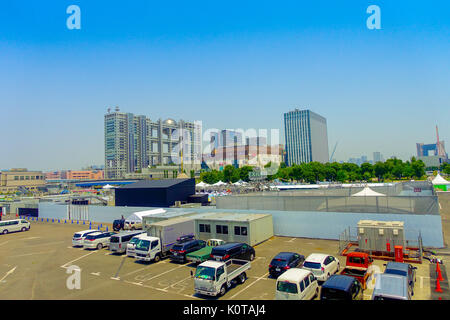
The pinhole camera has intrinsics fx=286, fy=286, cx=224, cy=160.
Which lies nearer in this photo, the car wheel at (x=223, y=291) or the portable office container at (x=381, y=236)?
the car wheel at (x=223, y=291)

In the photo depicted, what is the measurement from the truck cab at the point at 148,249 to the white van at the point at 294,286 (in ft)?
38.3

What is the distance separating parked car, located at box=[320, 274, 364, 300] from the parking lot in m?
1.94

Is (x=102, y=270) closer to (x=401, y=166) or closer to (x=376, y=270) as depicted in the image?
(x=376, y=270)

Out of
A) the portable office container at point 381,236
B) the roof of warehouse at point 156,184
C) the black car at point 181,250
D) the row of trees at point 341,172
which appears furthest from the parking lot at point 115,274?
the row of trees at point 341,172

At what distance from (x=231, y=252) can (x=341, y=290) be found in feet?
27.9

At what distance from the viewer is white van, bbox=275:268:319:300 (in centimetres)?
1204

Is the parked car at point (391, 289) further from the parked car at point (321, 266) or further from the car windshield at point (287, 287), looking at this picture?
the parked car at point (321, 266)

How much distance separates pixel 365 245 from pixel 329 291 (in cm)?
1120

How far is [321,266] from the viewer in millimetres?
15758

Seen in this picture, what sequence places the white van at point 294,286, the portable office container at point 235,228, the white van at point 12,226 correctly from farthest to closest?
1. the white van at point 12,226
2. the portable office container at point 235,228
3. the white van at point 294,286

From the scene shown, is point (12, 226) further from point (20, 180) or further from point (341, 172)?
point (20, 180)

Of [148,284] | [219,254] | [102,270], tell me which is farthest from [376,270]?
[102,270]

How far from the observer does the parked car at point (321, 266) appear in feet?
51.2

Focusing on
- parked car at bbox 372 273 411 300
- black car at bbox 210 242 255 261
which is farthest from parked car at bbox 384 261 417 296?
black car at bbox 210 242 255 261
